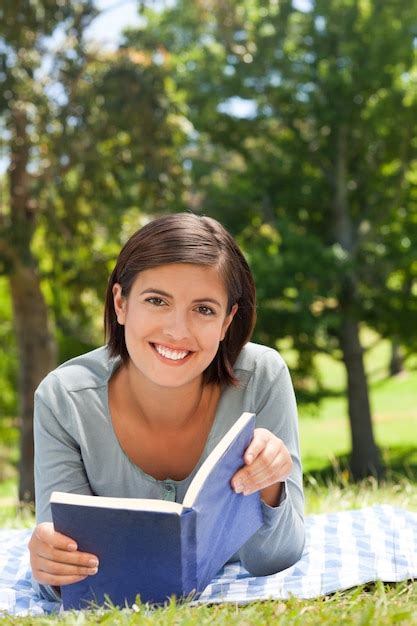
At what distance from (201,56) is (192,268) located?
12.7 meters

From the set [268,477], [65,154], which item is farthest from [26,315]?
[268,477]

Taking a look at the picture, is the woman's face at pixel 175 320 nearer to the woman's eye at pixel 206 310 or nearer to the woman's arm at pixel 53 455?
the woman's eye at pixel 206 310

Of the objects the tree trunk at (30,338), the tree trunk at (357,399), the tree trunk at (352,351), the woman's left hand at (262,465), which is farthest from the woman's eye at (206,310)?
the tree trunk at (357,399)

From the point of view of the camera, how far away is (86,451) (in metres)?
2.69

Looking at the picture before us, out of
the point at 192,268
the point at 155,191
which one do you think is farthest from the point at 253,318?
the point at 155,191

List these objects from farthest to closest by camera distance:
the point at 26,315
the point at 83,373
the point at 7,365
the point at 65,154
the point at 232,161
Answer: the point at 7,365 < the point at 232,161 < the point at 26,315 < the point at 65,154 < the point at 83,373

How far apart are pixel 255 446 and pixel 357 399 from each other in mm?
13288

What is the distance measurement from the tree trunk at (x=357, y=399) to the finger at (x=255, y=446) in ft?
41.7

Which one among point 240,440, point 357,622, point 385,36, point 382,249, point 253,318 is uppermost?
point 385,36

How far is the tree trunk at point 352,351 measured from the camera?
14.8 meters

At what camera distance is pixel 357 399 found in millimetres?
15336

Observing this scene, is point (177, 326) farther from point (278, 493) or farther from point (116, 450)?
point (278, 493)

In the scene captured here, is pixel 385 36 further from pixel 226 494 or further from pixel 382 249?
pixel 226 494

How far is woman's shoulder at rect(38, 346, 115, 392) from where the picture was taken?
2.77m
